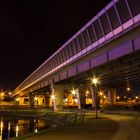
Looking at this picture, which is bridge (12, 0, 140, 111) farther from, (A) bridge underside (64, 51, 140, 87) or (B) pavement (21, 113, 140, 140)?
(B) pavement (21, 113, 140, 140)

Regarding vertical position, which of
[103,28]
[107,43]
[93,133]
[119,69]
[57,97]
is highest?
[103,28]

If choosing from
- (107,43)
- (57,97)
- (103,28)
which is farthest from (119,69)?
(57,97)

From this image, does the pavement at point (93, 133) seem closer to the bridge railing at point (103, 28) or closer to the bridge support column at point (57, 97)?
the bridge railing at point (103, 28)

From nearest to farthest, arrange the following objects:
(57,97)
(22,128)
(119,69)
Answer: (22,128)
(119,69)
(57,97)

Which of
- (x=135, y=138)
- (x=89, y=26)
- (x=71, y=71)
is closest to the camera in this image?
(x=135, y=138)

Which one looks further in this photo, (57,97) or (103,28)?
(57,97)

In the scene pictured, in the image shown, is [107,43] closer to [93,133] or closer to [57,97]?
[93,133]

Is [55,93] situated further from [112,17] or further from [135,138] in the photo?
[135,138]

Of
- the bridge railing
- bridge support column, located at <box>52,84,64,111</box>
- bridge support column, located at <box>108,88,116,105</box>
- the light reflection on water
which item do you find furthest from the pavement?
bridge support column, located at <box>108,88,116,105</box>

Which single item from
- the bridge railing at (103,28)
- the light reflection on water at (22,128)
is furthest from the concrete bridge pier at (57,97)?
the light reflection on water at (22,128)

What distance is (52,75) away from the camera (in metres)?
65.2

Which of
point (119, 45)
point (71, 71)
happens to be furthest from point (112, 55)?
point (71, 71)

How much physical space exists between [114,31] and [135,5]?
16.3 feet

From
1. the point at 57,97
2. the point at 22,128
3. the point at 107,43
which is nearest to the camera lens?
the point at 107,43
